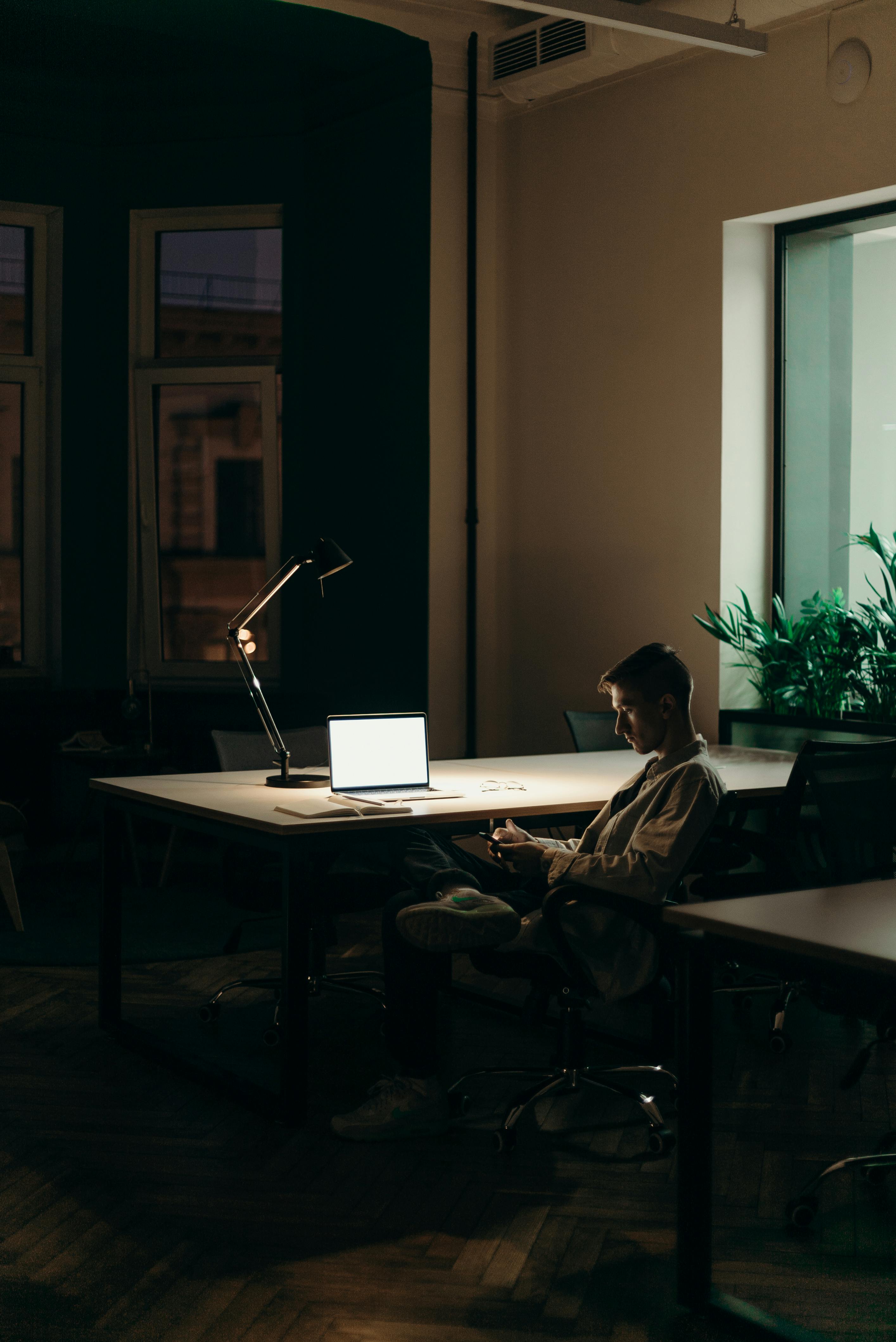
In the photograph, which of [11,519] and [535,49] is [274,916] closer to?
[11,519]

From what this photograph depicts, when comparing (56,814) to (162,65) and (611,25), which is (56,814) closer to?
(162,65)

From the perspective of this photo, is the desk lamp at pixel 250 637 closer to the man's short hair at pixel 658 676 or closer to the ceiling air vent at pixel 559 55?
the man's short hair at pixel 658 676

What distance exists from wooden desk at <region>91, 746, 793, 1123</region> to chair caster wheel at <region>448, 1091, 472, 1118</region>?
370 mm

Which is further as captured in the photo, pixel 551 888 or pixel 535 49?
pixel 535 49

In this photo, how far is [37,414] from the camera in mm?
7207

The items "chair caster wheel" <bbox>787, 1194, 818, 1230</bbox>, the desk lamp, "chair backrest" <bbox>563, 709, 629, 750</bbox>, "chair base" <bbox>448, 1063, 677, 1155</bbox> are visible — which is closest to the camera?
"chair caster wheel" <bbox>787, 1194, 818, 1230</bbox>

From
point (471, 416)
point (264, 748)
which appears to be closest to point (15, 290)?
point (471, 416)

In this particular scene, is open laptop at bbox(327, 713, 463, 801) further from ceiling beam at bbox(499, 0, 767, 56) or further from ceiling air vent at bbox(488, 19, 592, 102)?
ceiling air vent at bbox(488, 19, 592, 102)

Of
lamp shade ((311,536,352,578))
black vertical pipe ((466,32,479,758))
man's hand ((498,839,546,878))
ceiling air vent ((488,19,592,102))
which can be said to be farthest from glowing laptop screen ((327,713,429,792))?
ceiling air vent ((488,19,592,102))

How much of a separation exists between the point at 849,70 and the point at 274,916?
4013mm

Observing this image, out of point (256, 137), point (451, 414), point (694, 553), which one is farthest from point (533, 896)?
point (256, 137)

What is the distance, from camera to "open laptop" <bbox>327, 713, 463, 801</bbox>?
3.88 meters

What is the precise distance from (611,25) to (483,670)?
3.15 metres

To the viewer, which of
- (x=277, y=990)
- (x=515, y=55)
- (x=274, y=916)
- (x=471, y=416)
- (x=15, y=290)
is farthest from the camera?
(x=15, y=290)
